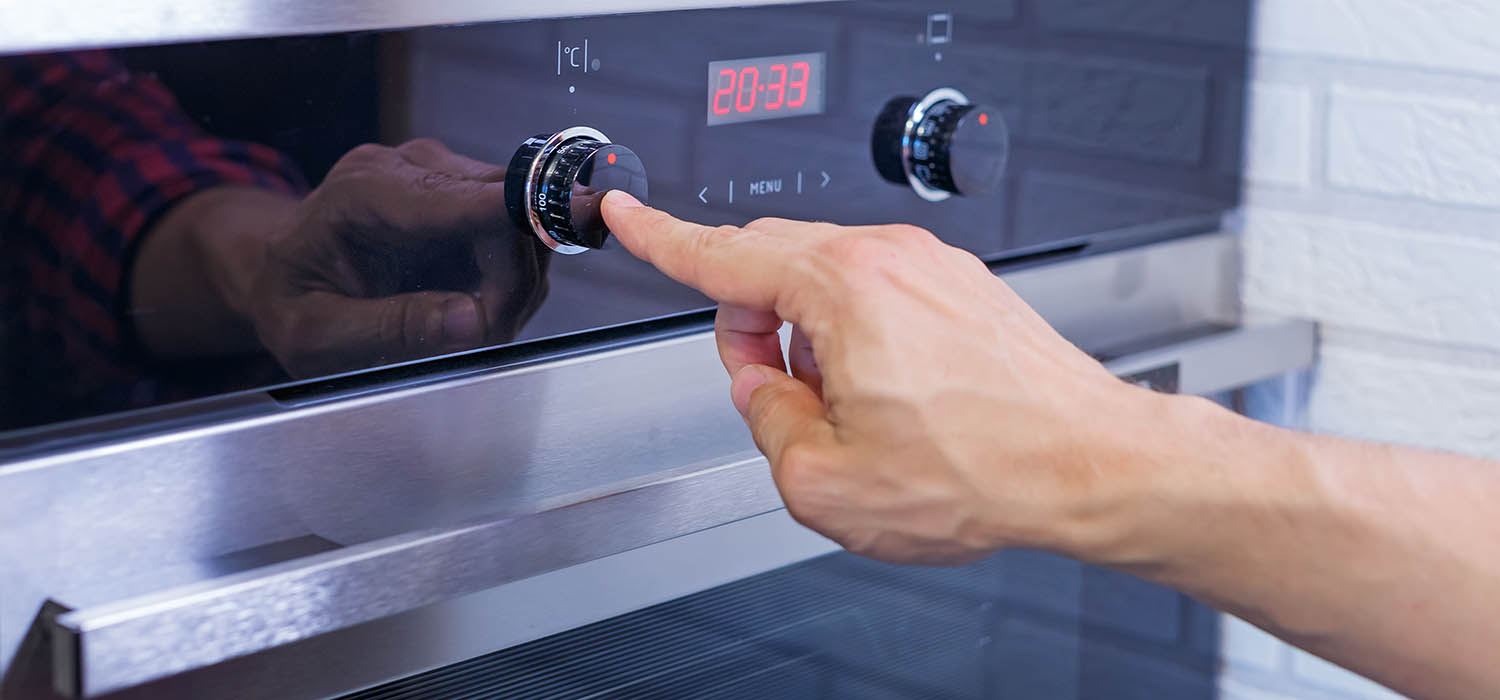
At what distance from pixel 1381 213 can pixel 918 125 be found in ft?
1.13

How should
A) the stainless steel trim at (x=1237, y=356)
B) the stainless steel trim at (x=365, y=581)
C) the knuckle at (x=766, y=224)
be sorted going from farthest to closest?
the stainless steel trim at (x=1237, y=356), the knuckle at (x=766, y=224), the stainless steel trim at (x=365, y=581)

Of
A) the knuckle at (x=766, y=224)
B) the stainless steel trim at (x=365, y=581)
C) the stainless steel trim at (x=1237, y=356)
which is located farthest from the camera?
the stainless steel trim at (x=1237, y=356)

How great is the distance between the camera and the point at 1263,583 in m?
0.46

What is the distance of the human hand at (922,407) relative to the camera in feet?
1.44

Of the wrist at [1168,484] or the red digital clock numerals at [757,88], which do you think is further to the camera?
Result: the red digital clock numerals at [757,88]

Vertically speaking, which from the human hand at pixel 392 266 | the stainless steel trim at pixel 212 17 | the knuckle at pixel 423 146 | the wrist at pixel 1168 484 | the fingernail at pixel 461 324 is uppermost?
the stainless steel trim at pixel 212 17

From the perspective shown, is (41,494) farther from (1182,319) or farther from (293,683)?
(1182,319)

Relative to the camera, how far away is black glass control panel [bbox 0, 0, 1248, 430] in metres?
0.41

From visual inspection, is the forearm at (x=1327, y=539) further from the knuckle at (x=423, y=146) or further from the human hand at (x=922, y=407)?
the knuckle at (x=423, y=146)

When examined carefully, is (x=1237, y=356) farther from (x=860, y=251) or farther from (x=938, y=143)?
(x=860, y=251)

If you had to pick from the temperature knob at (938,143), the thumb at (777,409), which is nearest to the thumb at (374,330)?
the thumb at (777,409)

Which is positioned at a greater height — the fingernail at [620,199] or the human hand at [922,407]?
the fingernail at [620,199]

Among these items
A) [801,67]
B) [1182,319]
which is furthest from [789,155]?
[1182,319]

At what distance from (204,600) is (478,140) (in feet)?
0.59
